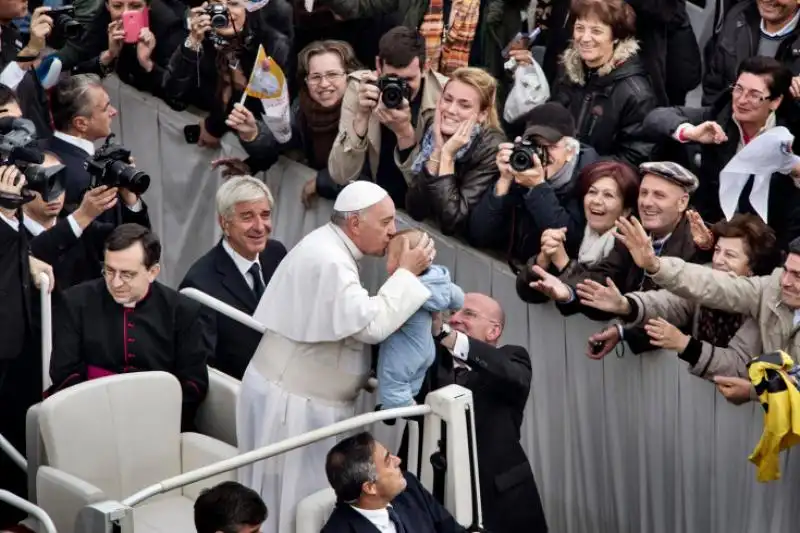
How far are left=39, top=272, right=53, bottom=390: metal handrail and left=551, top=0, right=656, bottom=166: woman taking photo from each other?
2436 mm

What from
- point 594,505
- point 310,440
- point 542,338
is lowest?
point 594,505

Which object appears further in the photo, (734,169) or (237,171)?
(237,171)

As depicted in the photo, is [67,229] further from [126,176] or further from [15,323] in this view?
[15,323]

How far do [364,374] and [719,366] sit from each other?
4.26 feet

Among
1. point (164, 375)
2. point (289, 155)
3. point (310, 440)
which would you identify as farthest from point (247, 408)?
point (289, 155)

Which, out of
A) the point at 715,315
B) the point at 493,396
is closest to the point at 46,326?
the point at 493,396

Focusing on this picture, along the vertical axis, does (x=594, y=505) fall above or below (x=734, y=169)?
below

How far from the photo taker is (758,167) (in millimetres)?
6500

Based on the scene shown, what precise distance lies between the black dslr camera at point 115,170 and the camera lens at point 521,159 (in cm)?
158

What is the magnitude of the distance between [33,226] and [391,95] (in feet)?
5.28

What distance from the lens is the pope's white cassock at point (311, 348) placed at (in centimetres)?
554

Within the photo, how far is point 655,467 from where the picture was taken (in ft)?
21.5

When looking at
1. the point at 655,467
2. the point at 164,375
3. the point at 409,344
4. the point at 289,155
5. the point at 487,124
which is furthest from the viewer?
the point at 289,155

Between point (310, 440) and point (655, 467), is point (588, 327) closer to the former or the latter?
point (655, 467)
